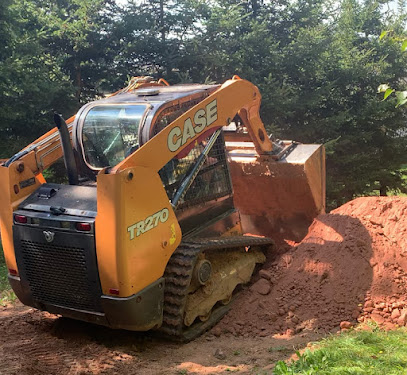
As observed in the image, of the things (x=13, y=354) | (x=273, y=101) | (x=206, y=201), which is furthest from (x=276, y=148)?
(x=273, y=101)

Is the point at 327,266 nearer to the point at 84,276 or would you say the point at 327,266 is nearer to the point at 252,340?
the point at 252,340

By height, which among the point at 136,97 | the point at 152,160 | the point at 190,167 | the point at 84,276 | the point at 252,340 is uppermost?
the point at 136,97

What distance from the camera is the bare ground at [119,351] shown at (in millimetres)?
4289

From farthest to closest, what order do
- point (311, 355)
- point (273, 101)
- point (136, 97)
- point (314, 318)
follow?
point (273, 101), point (136, 97), point (314, 318), point (311, 355)

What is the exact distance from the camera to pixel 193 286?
5117 millimetres

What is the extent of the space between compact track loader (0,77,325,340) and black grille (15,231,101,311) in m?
0.01

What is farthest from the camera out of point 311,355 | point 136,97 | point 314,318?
point 136,97

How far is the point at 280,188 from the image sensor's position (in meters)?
7.31

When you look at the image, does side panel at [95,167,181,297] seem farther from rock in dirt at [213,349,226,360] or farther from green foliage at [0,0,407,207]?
green foliage at [0,0,407,207]

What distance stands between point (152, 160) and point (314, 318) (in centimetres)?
249

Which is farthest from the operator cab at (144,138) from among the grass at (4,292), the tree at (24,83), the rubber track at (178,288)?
the tree at (24,83)

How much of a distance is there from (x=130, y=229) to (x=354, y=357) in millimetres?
2116

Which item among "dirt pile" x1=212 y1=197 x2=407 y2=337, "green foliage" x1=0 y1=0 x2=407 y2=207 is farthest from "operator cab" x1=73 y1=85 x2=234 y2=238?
"green foliage" x1=0 y1=0 x2=407 y2=207

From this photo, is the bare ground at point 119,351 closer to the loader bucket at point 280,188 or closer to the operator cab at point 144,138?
the operator cab at point 144,138
